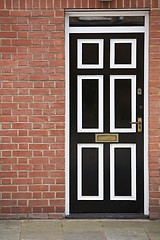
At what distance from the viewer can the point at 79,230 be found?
671cm

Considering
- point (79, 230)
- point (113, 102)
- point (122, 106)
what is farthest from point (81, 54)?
point (79, 230)

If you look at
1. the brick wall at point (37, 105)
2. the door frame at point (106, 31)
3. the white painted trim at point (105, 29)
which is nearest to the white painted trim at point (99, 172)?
the door frame at point (106, 31)

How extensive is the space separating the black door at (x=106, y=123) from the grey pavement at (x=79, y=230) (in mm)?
328

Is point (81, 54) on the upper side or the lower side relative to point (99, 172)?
upper

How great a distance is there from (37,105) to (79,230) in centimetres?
176

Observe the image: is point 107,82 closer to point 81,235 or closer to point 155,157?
point 155,157

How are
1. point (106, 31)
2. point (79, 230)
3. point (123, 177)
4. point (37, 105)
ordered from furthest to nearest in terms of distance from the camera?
point (123, 177), point (106, 31), point (37, 105), point (79, 230)

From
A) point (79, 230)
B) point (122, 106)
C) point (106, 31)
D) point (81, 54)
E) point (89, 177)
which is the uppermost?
point (106, 31)

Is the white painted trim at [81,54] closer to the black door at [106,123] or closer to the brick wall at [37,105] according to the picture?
the black door at [106,123]

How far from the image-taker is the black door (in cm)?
721

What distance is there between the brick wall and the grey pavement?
7.5 inches

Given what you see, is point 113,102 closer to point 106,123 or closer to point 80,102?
point 106,123

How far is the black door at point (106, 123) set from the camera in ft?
23.7

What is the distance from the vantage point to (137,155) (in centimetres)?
726
